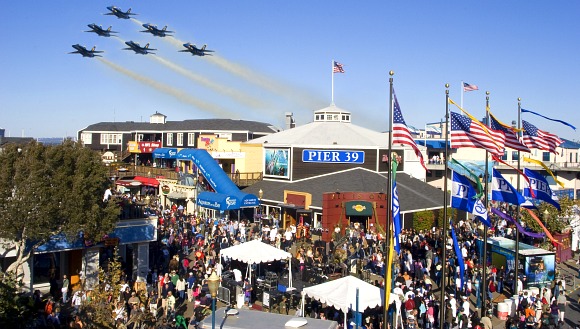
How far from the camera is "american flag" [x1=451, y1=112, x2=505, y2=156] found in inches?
683

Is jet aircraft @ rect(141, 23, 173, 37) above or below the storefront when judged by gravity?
above

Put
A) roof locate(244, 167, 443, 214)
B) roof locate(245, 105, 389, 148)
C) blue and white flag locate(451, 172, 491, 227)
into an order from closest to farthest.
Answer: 1. blue and white flag locate(451, 172, 491, 227)
2. roof locate(244, 167, 443, 214)
3. roof locate(245, 105, 389, 148)

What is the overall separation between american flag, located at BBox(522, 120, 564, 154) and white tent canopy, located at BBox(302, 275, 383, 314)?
8964 mm

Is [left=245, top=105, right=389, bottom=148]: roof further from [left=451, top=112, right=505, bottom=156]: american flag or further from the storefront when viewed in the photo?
[left=451, top=112, right=505, bottom=156]: american flag

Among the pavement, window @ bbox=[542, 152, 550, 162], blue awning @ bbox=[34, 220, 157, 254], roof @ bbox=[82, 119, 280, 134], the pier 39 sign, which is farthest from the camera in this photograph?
window @ bbox=[542, 152, 550, 162]

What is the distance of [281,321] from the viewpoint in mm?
13953

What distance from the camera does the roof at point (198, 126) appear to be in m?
70.9

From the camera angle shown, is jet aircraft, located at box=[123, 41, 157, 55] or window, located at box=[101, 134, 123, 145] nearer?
jet aircraft, located at box=[123, 41, 157, 55]

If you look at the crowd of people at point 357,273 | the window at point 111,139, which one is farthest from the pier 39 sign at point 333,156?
the window at point 111,139

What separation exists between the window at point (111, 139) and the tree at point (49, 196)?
5672 centimetres

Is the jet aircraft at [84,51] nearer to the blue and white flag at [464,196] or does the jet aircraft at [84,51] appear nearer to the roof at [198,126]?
the roof at [198,126]

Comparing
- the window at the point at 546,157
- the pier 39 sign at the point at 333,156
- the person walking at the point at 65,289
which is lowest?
the person walking at the point at 65,289

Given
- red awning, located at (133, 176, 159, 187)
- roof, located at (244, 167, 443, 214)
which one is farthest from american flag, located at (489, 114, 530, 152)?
red awning, located at (133, 176, 159, 187)

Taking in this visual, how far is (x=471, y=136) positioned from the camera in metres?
17.4
